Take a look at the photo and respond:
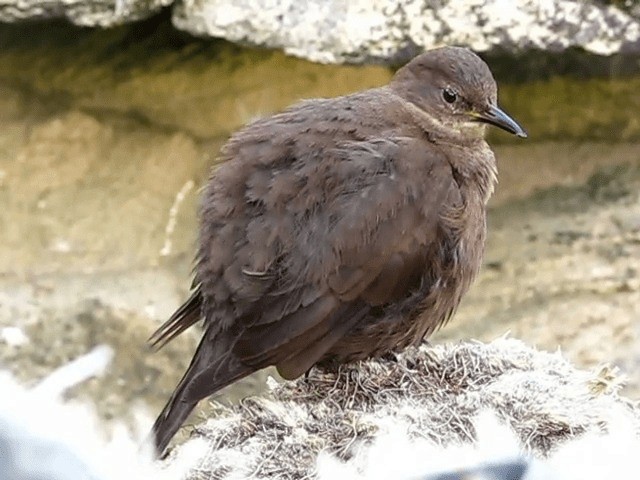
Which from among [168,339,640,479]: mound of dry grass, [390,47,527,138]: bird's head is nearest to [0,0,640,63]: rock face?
[390,47,527,138]: bird's head

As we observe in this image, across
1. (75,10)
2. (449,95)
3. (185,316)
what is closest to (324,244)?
(185,316)

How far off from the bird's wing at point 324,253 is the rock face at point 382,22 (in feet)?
1.53

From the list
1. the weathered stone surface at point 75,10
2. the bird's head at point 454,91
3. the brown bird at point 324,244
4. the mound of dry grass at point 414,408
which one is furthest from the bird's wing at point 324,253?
the weathered stone surface at point 75,10

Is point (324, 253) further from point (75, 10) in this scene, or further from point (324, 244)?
point (75, 10)

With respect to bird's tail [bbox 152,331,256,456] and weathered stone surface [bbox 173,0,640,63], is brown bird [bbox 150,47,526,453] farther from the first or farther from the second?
weathered stone surface [bbox 173,0,640,63]

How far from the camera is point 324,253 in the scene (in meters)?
1.84

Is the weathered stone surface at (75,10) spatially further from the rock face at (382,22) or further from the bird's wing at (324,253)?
the bird's wing at (324,253)

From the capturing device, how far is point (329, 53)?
2309 millimetres

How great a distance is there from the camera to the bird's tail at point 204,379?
1.84 m

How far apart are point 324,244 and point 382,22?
646mm

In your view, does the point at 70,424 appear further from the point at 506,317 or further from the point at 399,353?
the point at 506,317

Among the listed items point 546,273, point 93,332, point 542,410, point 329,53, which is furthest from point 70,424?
point 546,273

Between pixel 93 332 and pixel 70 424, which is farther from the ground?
pixel 70 424

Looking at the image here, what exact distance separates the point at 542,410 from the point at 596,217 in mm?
1089
